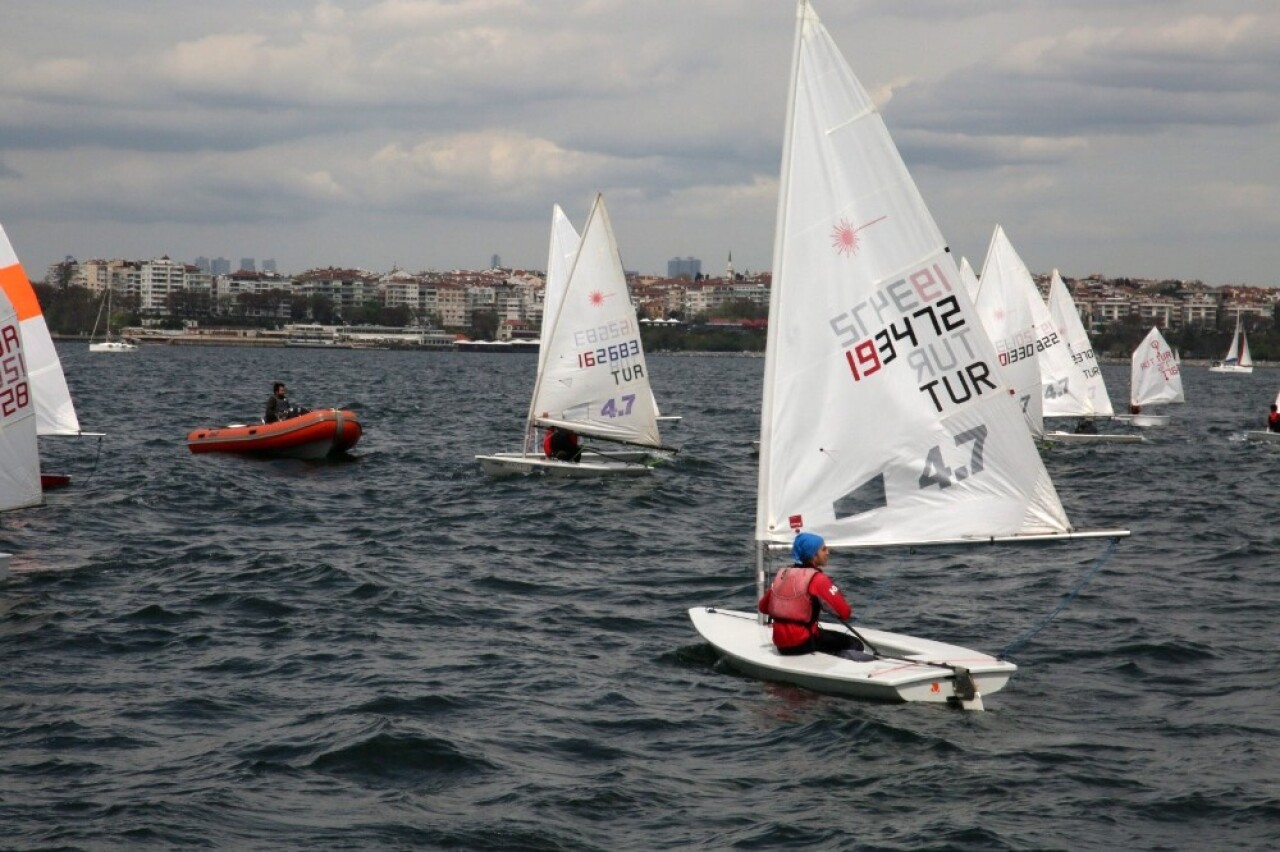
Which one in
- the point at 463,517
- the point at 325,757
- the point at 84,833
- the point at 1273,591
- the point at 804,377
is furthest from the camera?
the point at 463,517

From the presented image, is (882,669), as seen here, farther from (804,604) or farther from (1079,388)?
(1079,388)

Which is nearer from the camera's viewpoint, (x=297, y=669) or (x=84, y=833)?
(x=84, y=833)

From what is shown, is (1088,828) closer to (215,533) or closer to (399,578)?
(399,578)

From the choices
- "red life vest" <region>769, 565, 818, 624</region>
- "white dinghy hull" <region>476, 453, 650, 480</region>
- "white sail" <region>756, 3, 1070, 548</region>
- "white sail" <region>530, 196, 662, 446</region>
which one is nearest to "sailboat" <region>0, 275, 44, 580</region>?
"white sail" <region>756, 3, 1070, 548</region>

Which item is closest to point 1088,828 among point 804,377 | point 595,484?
point 804,377

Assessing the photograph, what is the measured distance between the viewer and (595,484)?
1073 inches

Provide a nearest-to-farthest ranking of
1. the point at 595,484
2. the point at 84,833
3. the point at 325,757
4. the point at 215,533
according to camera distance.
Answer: the point at 84,833, the point at 325,757, the point at 215,533, the point at 595,484

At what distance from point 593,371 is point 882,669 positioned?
1688 cm

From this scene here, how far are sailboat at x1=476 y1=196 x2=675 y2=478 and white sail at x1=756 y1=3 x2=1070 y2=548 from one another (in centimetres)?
1499

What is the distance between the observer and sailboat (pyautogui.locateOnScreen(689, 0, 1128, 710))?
12750mm

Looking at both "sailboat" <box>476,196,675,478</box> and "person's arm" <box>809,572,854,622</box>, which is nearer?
"person's arm" <box>809,572,854,622</box>

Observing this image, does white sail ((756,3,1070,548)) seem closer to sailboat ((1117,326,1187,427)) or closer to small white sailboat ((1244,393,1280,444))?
small white sailboat ((1244,393,1280,444))

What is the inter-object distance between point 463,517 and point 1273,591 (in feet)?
39.3

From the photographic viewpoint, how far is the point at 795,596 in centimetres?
1229
